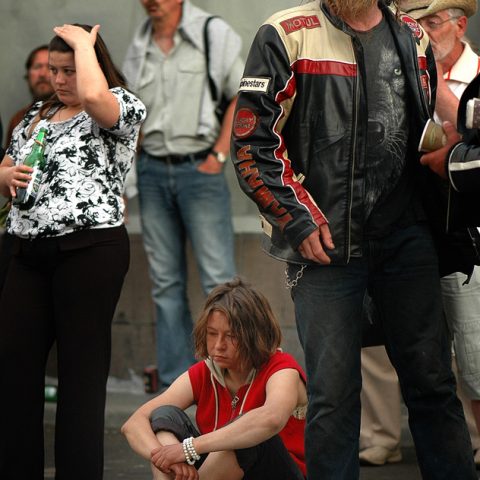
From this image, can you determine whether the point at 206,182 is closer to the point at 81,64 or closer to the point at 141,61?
the point at 141,61

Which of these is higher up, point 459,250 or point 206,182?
point 459,250

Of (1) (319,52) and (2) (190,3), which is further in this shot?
(2) (190,3)

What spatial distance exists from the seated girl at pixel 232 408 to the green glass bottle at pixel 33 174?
0.78 metres

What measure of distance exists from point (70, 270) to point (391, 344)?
1271 millimetres

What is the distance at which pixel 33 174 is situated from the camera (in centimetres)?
520

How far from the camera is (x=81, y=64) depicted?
521 centimetres

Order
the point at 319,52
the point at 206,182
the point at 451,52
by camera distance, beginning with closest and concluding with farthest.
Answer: the point at 319,52
the point at 451,52
the point at 206,182

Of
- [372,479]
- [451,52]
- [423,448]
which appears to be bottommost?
[372,479]

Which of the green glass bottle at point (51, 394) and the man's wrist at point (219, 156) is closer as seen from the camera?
the man's wrist at point (219, 156)

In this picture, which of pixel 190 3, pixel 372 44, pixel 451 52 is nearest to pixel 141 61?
pixel 190 3

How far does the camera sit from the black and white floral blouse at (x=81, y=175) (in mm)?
5168

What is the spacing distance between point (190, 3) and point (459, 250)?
151 inches

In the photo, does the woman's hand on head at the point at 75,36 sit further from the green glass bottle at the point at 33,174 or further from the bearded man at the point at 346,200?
the bearded man at the point at 346,200

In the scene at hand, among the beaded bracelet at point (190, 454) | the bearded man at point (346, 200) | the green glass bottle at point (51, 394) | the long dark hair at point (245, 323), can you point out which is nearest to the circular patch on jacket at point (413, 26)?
the bearded man at point (346, 200)
